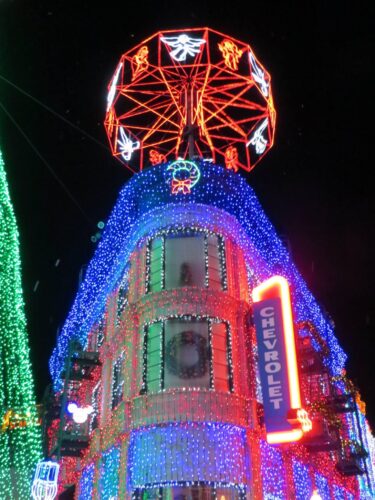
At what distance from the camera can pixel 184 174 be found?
19625mm

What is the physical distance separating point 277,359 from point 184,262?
14.4 feet

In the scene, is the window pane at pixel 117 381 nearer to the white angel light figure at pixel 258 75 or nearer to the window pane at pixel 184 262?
the window pane at pixel 184 262

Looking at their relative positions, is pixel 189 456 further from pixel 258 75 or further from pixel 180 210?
pixel 258 75

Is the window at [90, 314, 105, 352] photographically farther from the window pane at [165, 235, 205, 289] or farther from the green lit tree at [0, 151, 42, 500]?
the green lit tree at [0, 151, 42, 500]

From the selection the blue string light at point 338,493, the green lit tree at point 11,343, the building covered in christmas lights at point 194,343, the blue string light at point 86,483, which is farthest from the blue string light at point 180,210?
the blue string light at point 338,493

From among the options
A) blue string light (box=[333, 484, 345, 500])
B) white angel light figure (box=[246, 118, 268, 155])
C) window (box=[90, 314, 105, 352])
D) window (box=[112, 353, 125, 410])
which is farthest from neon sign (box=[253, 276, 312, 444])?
blue string light (box=[333, 484, 345, 500])

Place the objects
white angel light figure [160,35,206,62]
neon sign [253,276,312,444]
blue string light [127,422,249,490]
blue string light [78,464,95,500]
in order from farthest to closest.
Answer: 1. white angel light figure [160,35,206,62]
2. blue string light [78,464,95,500]
3. neon sign [253,276,312,444]
4. blue string light [127,422,249,490]

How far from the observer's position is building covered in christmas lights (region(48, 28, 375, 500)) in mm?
16594

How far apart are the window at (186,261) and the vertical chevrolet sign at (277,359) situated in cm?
174

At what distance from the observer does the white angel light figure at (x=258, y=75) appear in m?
22.4

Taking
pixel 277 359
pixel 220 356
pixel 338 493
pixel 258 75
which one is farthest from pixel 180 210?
pixel 338 493

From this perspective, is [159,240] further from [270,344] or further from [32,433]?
[32,433]

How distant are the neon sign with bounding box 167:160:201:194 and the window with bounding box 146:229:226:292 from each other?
4.72 feet

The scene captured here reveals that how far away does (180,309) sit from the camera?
59.0 feet
